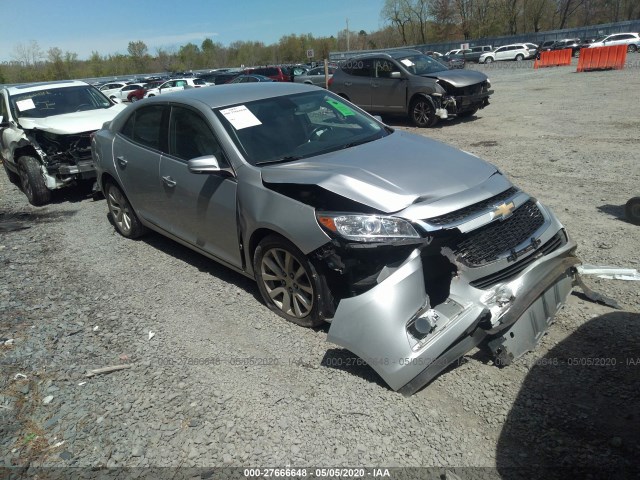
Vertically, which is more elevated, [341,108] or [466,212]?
[341,108]

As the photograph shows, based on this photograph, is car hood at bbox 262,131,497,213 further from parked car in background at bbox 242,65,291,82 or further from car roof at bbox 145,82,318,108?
parked car in background at bbox 242,65,291,82

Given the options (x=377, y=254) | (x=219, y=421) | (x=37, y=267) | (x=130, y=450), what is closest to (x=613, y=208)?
(x=377, y=254)

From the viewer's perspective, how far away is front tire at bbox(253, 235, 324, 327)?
348 cm

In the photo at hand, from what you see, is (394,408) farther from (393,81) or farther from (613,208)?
(393,81)

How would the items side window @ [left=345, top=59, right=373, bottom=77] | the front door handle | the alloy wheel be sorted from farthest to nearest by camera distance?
side window @ [left=345, top=59, right=373, bottom=77] < the front door handle < the alloy wheel

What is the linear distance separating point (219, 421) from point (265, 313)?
1246 millimetres

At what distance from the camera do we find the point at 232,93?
15.1 ft

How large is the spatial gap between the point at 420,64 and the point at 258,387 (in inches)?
456

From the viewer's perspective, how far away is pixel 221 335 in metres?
3.83

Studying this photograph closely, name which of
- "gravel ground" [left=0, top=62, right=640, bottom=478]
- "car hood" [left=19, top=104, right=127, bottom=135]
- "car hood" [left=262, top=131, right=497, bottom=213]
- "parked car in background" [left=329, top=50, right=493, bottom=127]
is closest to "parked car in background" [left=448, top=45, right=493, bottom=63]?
"parked car in background" [left=329, top=50, right=493, bottom=127]

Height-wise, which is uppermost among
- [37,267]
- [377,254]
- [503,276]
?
[377,254]

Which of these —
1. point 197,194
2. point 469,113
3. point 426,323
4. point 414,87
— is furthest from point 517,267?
point 469,113

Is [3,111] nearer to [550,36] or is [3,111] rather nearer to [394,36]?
[550,36]

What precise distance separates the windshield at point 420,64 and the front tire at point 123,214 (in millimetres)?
8929
